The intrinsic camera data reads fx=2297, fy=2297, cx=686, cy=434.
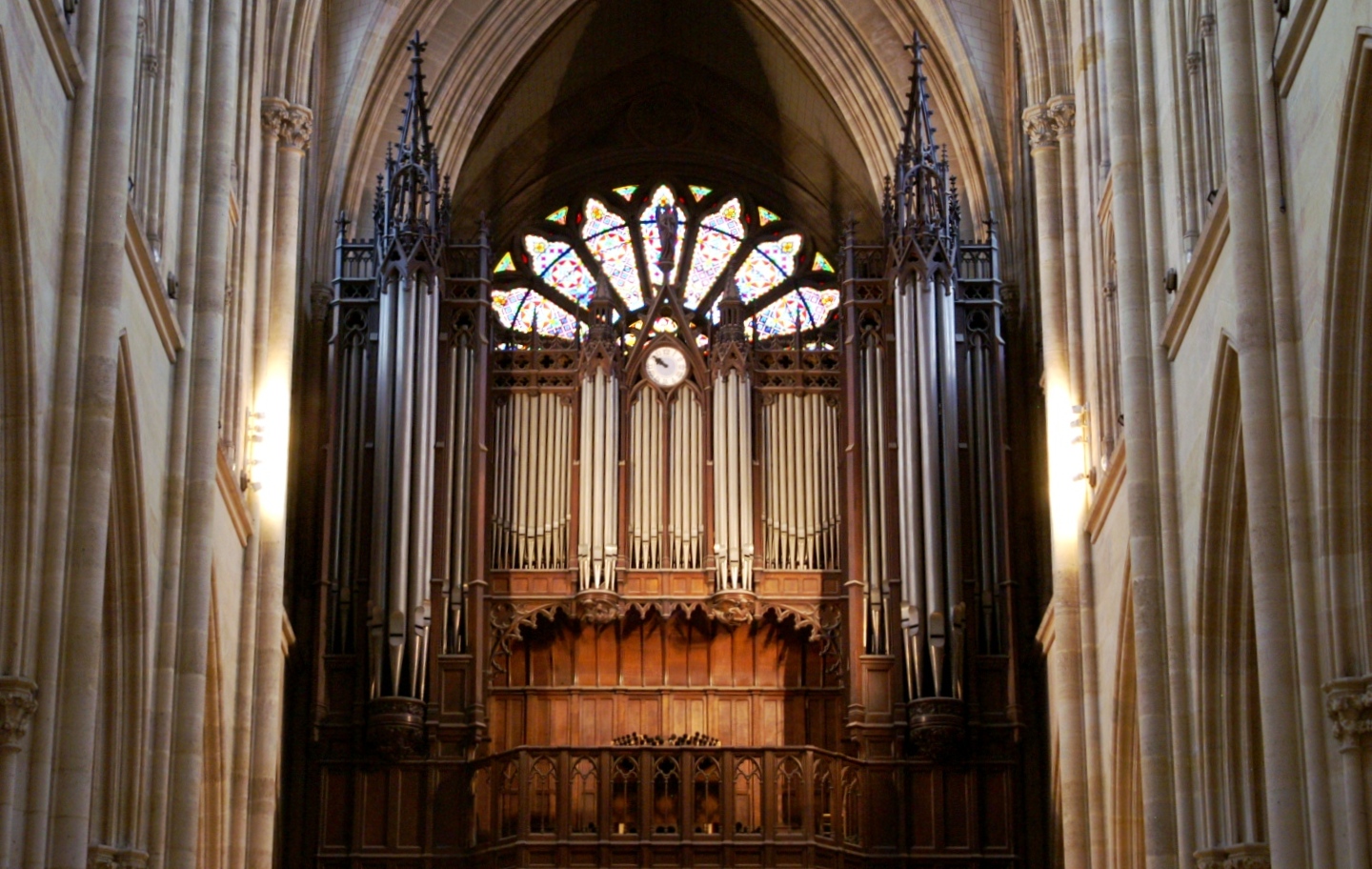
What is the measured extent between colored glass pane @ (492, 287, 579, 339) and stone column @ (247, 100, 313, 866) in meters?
6.53

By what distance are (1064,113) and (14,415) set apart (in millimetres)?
12424

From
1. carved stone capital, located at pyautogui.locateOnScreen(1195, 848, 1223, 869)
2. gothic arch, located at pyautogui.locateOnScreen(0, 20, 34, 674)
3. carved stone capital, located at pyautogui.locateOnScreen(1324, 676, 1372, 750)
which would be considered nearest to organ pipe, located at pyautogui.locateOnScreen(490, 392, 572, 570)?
Answer: carved stone capital, located at pyautogui.locateOnScreen(1195, 848, 1223, 869)

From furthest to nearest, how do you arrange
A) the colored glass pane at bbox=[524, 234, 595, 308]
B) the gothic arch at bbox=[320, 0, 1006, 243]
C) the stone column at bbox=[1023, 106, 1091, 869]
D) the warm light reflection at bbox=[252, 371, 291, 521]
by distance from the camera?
1. the colored glass pane at bbox=[524, 234, 595, 308]
2. the gothic arch at bbox=[320, 0, 1006, 243]
3. the warm light reflection at bbox=[252, 371, 291, 521]
4. the stone column at bbox=[1023, 106, 1091, 869]

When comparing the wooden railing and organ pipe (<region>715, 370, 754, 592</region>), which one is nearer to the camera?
the wooden railing

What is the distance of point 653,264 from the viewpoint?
98.7 ft

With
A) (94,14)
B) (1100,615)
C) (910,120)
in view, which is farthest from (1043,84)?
(94,14)

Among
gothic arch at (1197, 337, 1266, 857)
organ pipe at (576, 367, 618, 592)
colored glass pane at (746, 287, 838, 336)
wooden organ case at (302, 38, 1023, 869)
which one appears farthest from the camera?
colored glass pane at (746, 287, 838, 336)

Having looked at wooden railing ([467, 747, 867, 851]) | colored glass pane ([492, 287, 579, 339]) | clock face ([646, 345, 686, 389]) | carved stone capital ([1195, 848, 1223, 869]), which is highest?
colored glass pane ([492, 287, 579, 339])

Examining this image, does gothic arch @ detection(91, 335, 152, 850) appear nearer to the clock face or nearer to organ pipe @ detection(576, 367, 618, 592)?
organ pipe @ detection(576, 367, 618, 592)

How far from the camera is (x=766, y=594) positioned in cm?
2564

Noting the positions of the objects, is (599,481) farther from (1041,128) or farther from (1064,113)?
(1064,113)

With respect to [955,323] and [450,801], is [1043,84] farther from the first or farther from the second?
[450,801]

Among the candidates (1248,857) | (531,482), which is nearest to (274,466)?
(531,482)

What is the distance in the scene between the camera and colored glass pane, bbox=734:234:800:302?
30.0m
